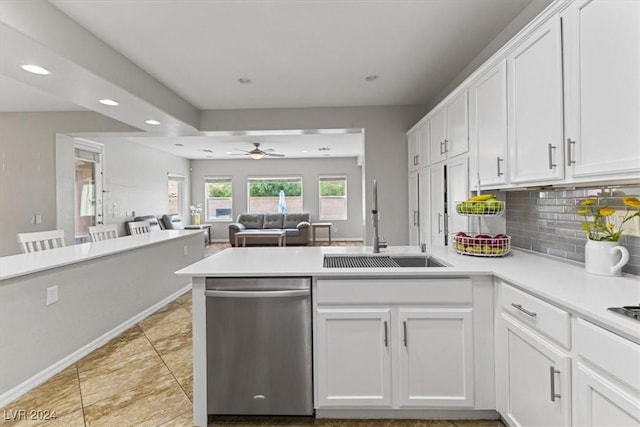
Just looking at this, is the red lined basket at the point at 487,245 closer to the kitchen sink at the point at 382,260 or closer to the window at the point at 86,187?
the kitchen sink at the point at 382,260

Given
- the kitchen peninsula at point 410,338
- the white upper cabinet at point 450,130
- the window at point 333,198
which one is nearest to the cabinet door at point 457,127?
the white upper cabinet at point 450,130

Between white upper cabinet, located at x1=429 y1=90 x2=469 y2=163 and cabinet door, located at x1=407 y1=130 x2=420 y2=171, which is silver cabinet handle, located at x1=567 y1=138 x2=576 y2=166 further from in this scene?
cabinet door, located at x1=407 y1=130 x2=420 y2=171

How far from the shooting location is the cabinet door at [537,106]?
57.1 inches

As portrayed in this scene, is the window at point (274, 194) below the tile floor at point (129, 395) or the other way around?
the other way around

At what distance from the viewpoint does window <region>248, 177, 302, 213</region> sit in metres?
9.56

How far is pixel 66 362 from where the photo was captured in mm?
2393

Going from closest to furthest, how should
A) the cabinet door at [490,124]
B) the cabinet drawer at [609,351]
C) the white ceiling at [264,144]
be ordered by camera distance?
the cabinet drawer at [609,351]
the cabinet door at [490,124]
the white ceiling at [264,144]

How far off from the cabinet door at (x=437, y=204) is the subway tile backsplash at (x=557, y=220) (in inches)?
24.9

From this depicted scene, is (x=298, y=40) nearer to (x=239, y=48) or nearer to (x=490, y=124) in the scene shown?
(x=239, y=48)

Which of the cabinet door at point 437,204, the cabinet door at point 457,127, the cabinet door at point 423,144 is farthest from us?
the cabinet door at point 423,144

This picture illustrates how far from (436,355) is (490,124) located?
149 centimetres

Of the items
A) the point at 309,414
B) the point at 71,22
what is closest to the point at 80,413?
the point at 309,414

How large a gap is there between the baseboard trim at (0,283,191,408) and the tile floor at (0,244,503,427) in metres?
0.04

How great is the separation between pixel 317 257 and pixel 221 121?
3150 mm
